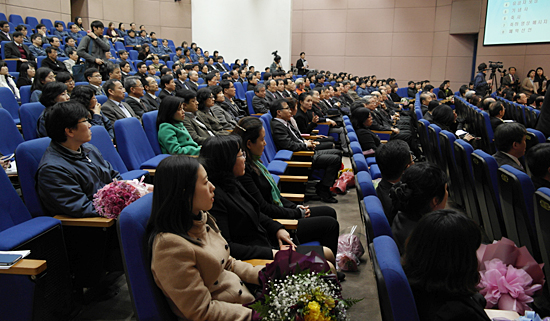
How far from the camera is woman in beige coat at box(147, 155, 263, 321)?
4.17 ft

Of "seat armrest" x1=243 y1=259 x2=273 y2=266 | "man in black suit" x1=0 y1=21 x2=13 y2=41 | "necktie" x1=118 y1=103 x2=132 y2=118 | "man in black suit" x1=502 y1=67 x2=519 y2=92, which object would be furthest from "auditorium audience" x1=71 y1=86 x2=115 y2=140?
"man in black suit" x1=502 y1=67 x2=519 y2=92

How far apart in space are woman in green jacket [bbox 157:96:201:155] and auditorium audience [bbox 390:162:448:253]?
2300mm

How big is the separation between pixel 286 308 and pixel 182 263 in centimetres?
36

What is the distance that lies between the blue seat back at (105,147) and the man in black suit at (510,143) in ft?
9.03

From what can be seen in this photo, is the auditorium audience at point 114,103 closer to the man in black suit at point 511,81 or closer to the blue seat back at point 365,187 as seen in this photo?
the blue seat back at point 365,187

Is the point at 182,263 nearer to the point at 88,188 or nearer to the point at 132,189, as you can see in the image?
the point at 132,189

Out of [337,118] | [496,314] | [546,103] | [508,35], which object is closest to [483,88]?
[508,35]

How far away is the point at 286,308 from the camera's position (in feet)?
4.13

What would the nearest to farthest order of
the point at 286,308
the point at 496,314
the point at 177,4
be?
the point at 286,308, the point at 496,314, the point at 177,4

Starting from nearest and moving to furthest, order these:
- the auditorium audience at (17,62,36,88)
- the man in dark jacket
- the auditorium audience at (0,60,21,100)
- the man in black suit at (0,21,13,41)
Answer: the man in dark jacket → the auditorium audience at (0,60,21,100) → the auditorium audience at (17,62,36,88) → the man in black suit at (0,21,13,41)

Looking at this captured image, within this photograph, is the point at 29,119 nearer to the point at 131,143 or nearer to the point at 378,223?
the point at 131,143

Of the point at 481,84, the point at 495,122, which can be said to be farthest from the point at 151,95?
the point at 481,84

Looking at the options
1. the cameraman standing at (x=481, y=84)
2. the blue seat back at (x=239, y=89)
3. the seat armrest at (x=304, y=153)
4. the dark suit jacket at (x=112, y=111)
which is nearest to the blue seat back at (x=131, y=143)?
the dark suit jacket at (x=112, y=111)

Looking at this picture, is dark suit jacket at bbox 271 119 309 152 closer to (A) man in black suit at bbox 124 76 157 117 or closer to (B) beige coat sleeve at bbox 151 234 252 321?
(A) man in black suit at bbox 124 76 157 117
